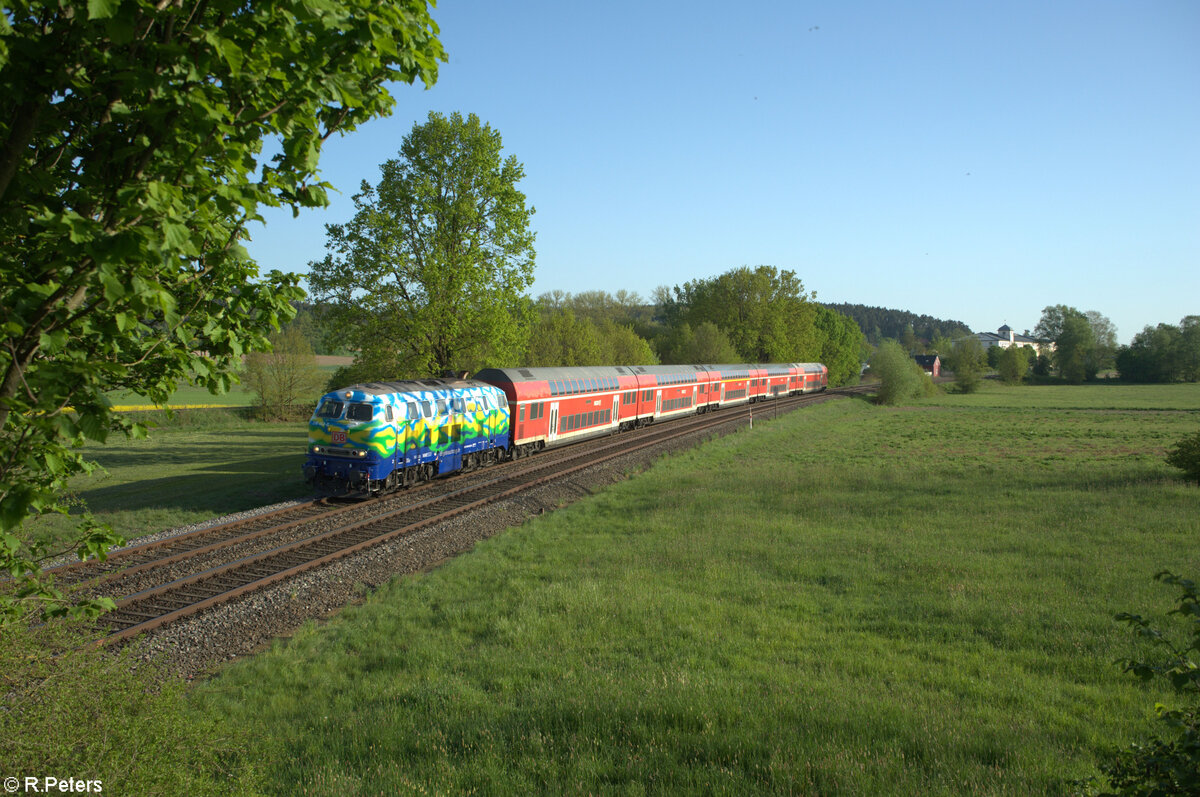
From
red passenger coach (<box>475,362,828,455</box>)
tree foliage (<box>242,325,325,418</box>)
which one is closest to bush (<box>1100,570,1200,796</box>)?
red passenger coach (<box>475,362,828,455</box>)

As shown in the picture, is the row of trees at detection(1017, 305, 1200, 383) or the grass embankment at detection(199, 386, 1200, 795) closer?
the grass embankment at detection(199, 386, 1200, 795)

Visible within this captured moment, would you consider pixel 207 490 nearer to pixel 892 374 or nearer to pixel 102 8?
pixel 102 8

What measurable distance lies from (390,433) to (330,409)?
1822 millimetres

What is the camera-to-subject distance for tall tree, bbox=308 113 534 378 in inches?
1045

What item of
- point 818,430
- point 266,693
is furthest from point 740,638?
point 818,430

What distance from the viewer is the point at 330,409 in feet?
60.8

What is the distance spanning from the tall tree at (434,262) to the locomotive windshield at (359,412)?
8.05 metres

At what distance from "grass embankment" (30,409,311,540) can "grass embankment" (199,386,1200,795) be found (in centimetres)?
508

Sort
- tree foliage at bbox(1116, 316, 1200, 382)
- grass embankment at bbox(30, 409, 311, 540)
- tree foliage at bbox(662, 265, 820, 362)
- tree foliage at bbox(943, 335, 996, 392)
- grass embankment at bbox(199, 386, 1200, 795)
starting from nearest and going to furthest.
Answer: grass embankment at bbox(199, 386, 1200, 795) < grass embankment at bbox(30, 409, 311, 540) < tree foliage at bbox(662, 265, 820, 362) < tree foliage at bbox(943, 335, 996, 392) < tree foliage at bbox(1116, 316, 1200, 382)

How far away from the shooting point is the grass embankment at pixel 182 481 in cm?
1620

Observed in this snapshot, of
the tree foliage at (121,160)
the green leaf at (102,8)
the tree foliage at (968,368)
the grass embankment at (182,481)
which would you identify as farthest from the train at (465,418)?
the tree foliage at (968,368)

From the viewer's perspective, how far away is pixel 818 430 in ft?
143

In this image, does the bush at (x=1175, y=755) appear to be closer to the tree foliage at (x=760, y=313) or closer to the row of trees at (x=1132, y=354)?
the tree foliage at (x=760, y=313)

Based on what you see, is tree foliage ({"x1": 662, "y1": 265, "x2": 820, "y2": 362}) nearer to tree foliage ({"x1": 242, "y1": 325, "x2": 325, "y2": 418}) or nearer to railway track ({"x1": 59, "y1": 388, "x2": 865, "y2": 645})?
tree foliage ({"x1": 242, "y1": 325, "x2": 325, "y2": 418})
